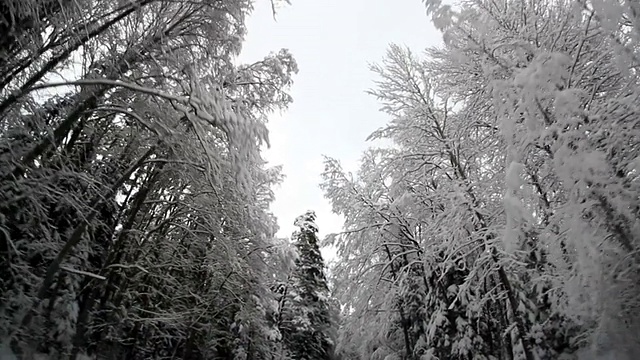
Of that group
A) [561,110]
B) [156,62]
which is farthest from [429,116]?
[156,62]

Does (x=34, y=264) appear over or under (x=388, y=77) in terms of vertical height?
under

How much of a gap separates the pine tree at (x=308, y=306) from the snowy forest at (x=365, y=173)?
8.08 m

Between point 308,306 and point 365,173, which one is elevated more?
point 365,173

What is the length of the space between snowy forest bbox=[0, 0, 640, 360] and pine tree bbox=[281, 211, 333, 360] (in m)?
8.08

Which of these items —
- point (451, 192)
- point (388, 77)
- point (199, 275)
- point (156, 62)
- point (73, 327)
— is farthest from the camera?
point (199, 275)

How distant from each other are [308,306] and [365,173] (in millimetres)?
10920

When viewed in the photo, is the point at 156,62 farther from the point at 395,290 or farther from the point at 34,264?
the point at 395,290

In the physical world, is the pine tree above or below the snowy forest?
above

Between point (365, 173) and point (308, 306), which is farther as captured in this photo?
point (308, 306)

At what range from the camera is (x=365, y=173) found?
42.8 ft

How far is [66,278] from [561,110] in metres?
8.61

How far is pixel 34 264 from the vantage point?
7.41 metres

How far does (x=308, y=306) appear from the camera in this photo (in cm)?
2127

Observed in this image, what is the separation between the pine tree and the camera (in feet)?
66.9
